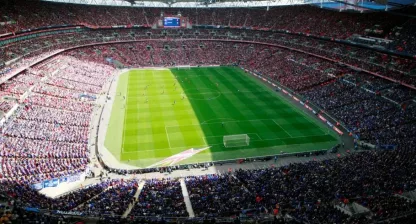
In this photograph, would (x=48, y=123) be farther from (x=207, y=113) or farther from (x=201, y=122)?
(x=207, y=113)

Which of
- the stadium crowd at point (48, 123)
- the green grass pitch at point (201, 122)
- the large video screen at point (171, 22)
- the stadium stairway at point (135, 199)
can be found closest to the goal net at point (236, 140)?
the green grass pitch at point (201, 122)

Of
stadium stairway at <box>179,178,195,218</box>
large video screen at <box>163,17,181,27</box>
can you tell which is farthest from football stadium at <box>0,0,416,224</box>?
large video screen at <box>163,17,181,27</box>

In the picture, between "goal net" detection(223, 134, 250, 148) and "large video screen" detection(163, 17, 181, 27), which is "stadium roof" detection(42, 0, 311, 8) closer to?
"large video screen" detection(163, 17, 181, 27)

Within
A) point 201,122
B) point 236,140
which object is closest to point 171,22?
point 201,122

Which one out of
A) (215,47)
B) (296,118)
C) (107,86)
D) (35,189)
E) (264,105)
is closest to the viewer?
(35,189)

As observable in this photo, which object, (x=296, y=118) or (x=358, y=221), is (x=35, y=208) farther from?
(x=296, y=118)

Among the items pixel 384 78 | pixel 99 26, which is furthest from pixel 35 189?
pixel 99 26
